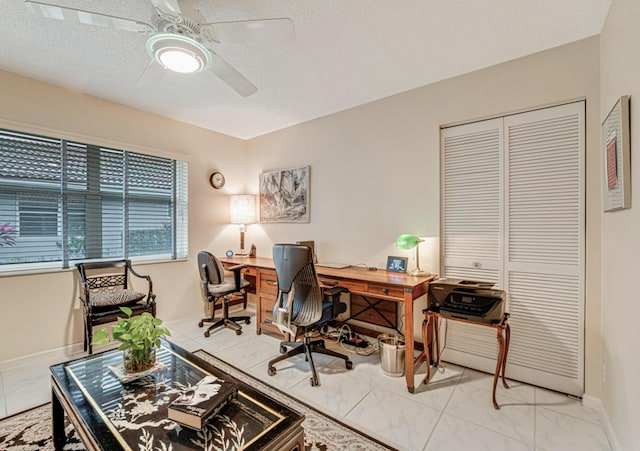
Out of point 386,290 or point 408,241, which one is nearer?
point 386,290

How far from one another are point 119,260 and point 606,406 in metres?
4.18

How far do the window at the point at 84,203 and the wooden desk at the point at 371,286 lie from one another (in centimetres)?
126

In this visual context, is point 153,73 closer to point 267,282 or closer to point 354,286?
point 267,282

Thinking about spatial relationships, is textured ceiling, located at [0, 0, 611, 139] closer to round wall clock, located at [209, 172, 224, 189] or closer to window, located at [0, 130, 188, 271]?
window, located at [0, 130, 188, 271]

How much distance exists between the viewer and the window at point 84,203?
249cm

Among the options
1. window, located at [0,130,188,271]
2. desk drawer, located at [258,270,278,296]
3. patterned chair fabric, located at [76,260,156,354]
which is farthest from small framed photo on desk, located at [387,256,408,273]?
window, located at [0,130,188,271]

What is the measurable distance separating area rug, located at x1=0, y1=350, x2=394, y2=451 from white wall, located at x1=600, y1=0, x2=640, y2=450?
121 cm

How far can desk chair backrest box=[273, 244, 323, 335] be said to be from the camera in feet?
7.36

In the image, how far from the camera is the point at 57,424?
1.52 m

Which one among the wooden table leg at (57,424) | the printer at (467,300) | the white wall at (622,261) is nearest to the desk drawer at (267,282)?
the printer at (467,300)

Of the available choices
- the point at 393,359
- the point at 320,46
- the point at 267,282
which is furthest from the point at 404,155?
the point at 267,282

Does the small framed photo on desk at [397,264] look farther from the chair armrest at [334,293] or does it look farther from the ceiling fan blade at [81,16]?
the ceiling fan blade at [81,16]

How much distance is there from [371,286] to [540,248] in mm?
1306

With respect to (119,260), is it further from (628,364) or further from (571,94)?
(571,94)
